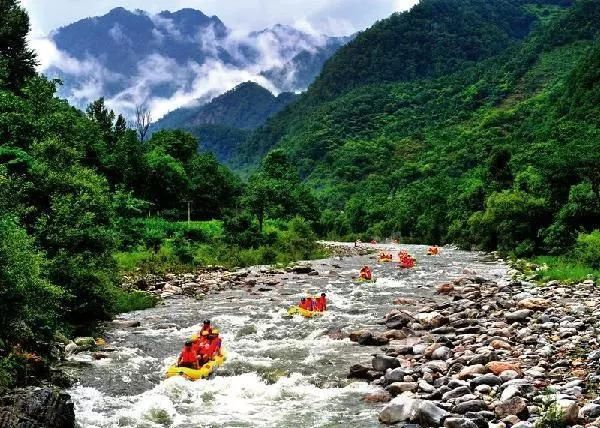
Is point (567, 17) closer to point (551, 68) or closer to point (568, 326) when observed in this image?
point (551, 68)

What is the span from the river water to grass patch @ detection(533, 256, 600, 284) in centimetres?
577

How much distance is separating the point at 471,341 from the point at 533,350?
200 centimetres

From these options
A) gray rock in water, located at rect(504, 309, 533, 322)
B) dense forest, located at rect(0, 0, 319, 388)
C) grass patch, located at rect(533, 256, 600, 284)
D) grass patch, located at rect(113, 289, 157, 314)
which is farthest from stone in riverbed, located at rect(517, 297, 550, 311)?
grass patch, located at rect(113, 289, 157, 314)

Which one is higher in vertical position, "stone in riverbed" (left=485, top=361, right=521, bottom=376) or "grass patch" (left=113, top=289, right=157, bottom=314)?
"stone in riverbed" (left=485, top=361, right=521, bottom=376)

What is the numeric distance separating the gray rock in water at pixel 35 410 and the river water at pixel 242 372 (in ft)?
3.05

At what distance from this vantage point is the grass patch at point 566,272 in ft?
79.4

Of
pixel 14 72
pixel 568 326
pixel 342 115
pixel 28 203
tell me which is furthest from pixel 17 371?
pixel 342 115

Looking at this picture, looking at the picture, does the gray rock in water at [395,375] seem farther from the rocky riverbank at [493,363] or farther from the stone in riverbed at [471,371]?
the stone in riverbed at [471,371]

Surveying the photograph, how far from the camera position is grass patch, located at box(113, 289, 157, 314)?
79.3ft

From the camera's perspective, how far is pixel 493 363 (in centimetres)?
1264

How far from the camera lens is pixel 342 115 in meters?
179

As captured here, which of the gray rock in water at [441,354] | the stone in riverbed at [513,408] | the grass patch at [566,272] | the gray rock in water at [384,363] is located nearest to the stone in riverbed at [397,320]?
the gray rock in water at [441,354]

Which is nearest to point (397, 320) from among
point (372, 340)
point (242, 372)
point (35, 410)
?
point (372, 340)

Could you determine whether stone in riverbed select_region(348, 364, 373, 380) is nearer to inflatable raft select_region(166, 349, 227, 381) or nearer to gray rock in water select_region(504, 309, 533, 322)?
inflatable raft select_region(166, 349, 227, 381)
